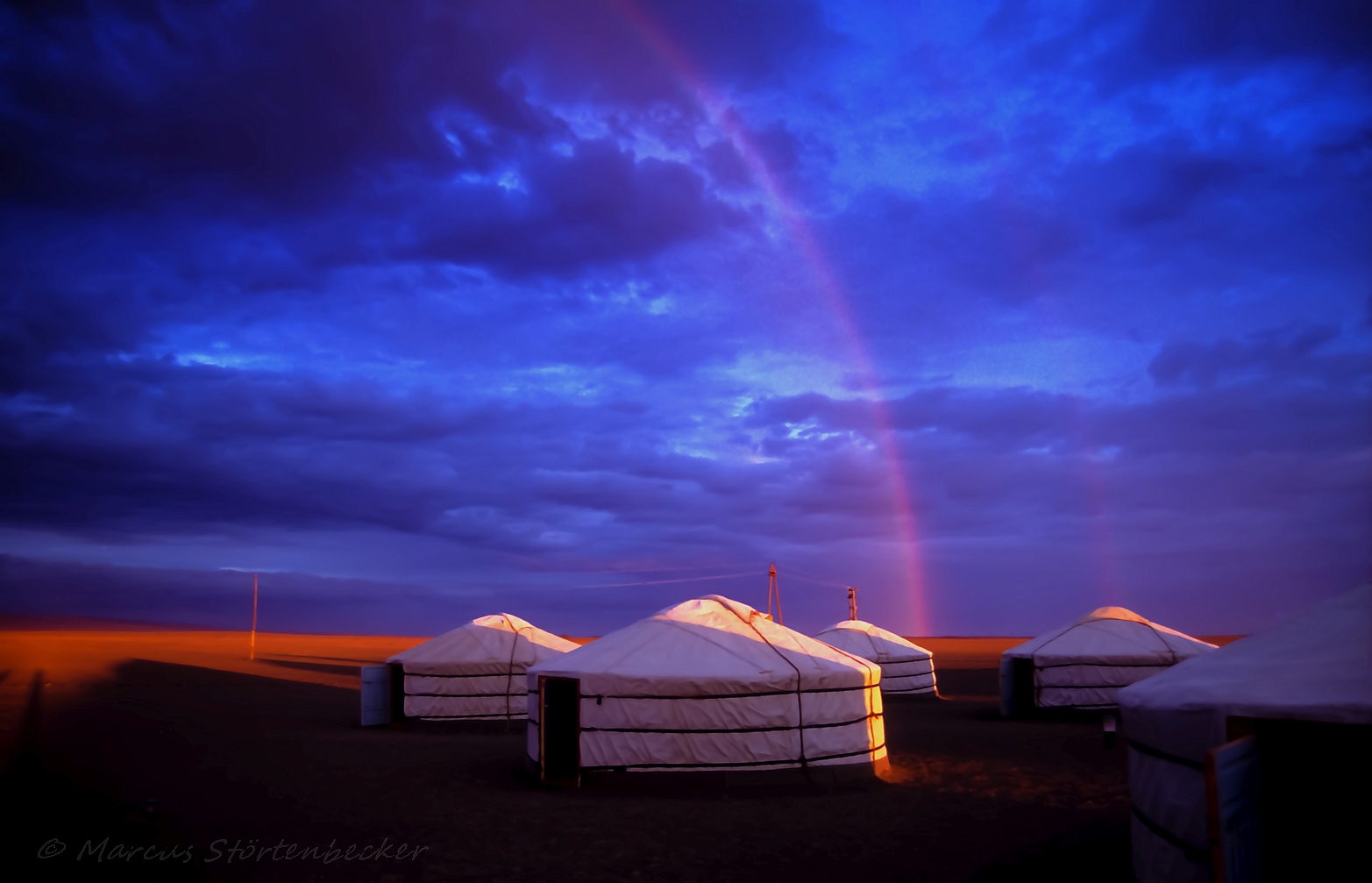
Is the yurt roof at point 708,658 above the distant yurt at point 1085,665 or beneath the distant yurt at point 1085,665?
above

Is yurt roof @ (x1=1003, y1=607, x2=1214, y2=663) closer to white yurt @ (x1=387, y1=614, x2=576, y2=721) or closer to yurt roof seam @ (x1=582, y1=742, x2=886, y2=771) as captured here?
yurt roof seam @ (x1=582, y1=742, x2=886, y2=771)

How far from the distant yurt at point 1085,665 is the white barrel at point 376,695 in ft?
41.5

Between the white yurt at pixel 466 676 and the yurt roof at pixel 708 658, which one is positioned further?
the white yurt at pixel 466 676

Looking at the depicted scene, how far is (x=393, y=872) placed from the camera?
6.33 m

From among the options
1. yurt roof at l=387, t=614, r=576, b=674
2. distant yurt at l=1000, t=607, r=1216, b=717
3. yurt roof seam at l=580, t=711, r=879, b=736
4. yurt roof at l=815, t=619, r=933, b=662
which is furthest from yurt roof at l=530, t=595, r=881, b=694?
yurt roof at l=815, t=619, r=933, b=662

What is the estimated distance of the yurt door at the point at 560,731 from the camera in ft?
32.9

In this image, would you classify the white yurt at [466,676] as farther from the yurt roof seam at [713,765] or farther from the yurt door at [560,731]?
the yurt roof seam at [713,765]

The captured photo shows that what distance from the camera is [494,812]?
8.48m

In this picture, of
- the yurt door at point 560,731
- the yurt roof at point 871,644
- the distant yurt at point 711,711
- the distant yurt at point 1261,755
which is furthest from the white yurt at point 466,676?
the distant yurt at point 1261,755

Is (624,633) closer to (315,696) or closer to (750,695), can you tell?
(750,695)

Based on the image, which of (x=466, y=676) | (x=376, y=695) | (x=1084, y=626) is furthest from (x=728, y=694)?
(x=1084, y=626)

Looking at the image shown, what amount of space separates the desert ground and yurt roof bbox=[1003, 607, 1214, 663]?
232cm

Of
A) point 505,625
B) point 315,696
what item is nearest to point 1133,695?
point 505,625

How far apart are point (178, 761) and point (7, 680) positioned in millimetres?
18456
